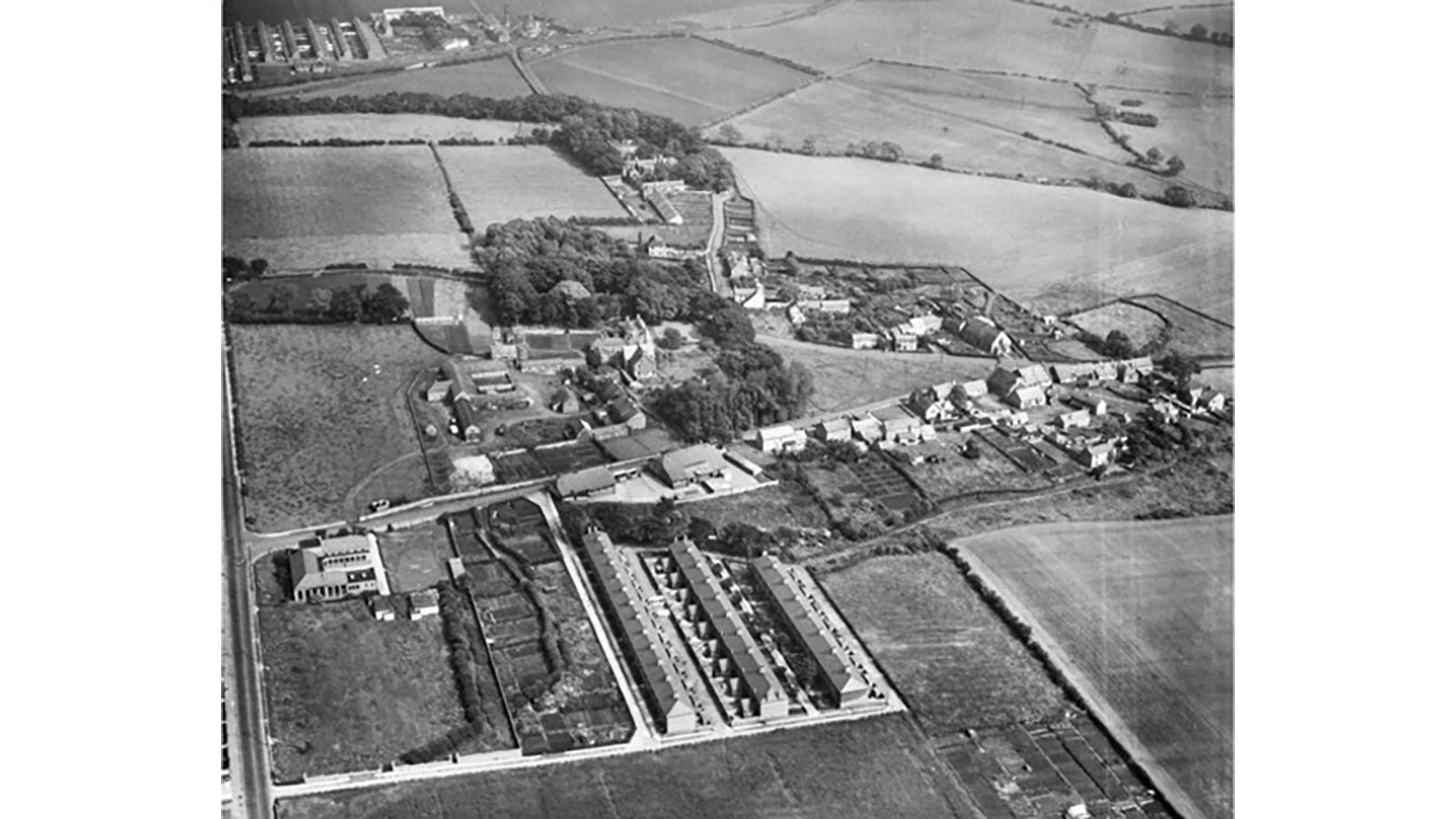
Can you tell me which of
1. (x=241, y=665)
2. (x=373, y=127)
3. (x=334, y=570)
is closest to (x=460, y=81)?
(x=373, y=127)

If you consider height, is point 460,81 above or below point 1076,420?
above

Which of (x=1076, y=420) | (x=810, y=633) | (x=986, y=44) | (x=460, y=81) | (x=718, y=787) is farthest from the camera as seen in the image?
(x=986, y=44)

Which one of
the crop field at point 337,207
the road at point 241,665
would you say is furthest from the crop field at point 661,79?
the road at point 241,665

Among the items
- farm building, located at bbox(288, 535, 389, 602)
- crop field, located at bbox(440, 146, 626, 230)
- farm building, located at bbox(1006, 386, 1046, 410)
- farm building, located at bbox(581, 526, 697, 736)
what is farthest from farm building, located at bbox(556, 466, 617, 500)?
farm building, located at bbox(1006, 386, 1046, 410)

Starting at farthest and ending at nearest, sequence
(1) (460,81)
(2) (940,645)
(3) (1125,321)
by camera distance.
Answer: (1) (460,81) → (3) (1125,321) → (2) (940,645)

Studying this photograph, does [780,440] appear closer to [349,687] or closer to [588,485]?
[588,485]

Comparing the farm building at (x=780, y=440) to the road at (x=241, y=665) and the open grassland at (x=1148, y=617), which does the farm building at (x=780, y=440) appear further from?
the road at (x=241, y=665)

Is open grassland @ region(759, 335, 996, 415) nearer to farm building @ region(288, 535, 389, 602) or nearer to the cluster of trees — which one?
the cluster of trees
